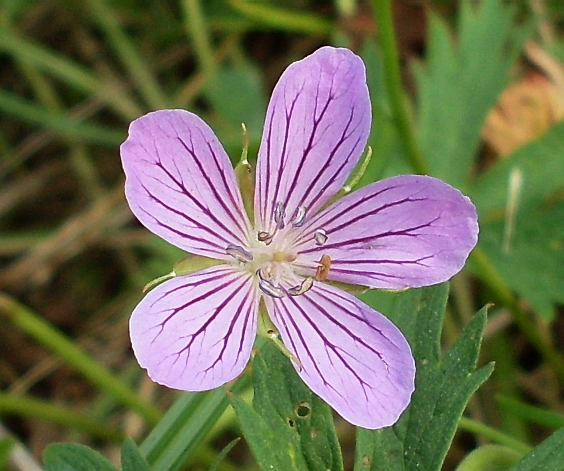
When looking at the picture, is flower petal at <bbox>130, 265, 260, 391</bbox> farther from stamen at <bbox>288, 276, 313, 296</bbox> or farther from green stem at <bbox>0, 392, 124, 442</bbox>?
green stem at <bbox>0, 392, 124, 442</bbox>

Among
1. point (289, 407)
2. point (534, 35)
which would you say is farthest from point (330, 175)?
point (534, 35)

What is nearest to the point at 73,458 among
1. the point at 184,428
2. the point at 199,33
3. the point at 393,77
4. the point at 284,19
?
the point at 184,428

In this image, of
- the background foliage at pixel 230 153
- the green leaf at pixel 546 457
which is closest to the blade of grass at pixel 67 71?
the background foliage at pixel 230 153

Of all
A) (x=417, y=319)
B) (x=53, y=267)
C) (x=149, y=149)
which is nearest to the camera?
(x=149, y=149)

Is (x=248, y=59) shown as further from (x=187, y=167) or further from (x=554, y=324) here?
(x=187, y=167)

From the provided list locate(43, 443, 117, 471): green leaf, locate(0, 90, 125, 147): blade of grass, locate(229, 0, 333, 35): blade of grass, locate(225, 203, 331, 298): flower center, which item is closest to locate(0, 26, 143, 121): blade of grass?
locate(0, 90, 125, 147): blade of grass
